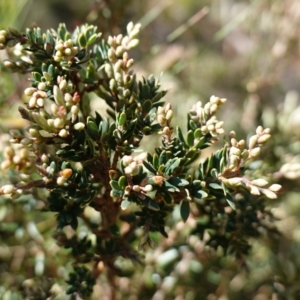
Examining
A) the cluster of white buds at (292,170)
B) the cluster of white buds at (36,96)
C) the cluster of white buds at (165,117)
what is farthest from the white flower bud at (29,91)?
the cluster of white buds at (292,170)

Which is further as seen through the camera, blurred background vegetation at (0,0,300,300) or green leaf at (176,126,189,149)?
blurred background vegetation at (0,0,300,300)

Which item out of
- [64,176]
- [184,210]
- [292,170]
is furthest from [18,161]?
[292,170]

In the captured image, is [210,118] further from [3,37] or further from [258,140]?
[3,37]

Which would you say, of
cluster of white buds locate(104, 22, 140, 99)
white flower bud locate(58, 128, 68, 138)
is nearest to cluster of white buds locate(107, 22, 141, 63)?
cluster of white buds locate(104, 22, 140, 99)

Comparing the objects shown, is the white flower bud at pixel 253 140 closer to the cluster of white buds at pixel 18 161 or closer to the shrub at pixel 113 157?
the shrub at pixel 113 157

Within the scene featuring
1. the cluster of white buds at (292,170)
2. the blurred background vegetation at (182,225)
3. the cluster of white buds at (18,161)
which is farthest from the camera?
the blurred background vegetation at (182,225)

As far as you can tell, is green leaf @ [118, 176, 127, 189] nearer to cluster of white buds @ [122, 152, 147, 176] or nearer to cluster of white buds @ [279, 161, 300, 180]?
cluster of white buds @ [122, 152, 147, 176]

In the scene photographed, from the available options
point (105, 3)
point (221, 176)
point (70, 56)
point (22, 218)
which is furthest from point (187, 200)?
point (105, 3)
